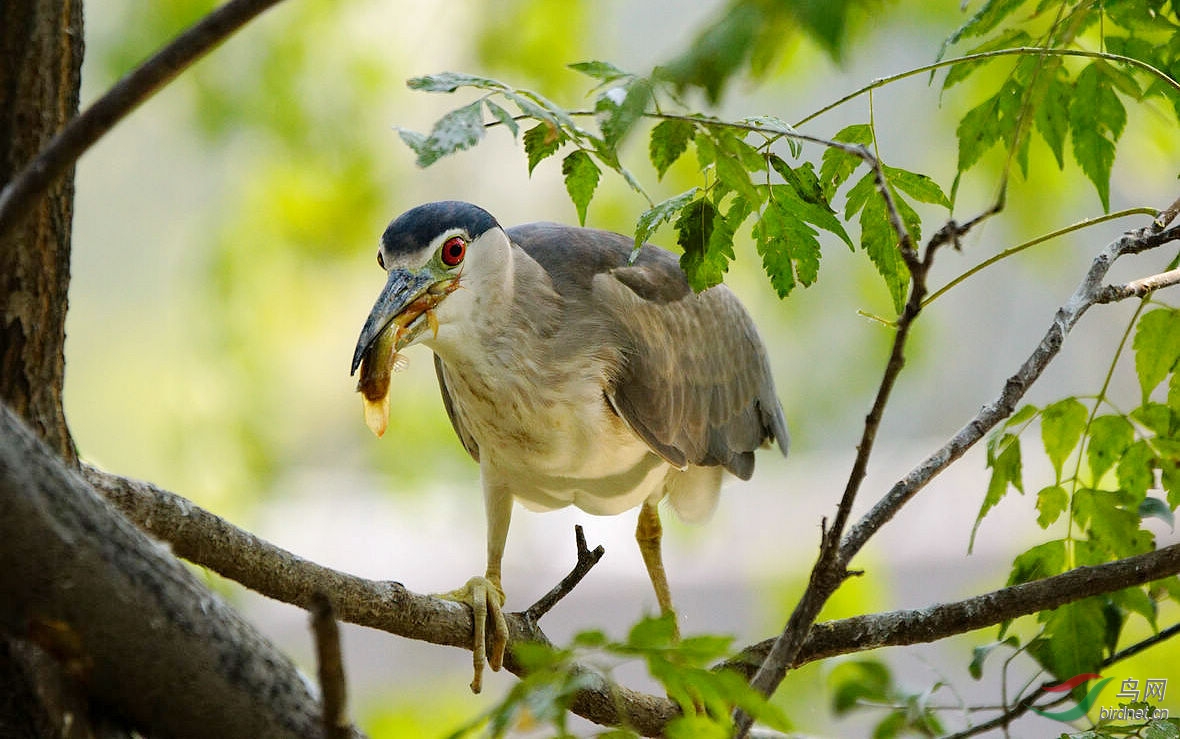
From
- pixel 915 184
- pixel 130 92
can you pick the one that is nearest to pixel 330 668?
pixel 130 92

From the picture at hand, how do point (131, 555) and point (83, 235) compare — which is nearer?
point (131, 555)

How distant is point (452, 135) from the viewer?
738mm

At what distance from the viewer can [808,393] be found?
157 inches

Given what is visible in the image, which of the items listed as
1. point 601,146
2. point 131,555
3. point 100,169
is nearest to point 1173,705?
point 601,146

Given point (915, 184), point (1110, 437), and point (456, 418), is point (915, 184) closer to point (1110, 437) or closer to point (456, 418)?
point (1110, 437)

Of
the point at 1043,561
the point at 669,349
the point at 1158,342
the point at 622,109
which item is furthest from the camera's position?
the point at 669,349

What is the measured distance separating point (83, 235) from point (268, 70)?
128cm

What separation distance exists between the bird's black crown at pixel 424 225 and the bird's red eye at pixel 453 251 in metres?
0.02

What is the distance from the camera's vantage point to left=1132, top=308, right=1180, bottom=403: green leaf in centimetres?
110

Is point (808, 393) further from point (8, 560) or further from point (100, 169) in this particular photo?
point (8, 560)

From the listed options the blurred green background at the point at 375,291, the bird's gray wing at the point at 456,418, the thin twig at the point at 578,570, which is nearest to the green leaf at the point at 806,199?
the thin twig at the point at 578,570

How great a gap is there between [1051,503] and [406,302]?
861 millimetres

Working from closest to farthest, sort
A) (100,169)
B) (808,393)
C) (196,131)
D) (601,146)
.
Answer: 1. (601,146)
2. (196,131)
3. (100,169)
4. (808,393)

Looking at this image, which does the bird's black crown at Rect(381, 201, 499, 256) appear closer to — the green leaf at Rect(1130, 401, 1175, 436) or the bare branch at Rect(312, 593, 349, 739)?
the green leaf at Rect(1130, 401, 1175, 436)
